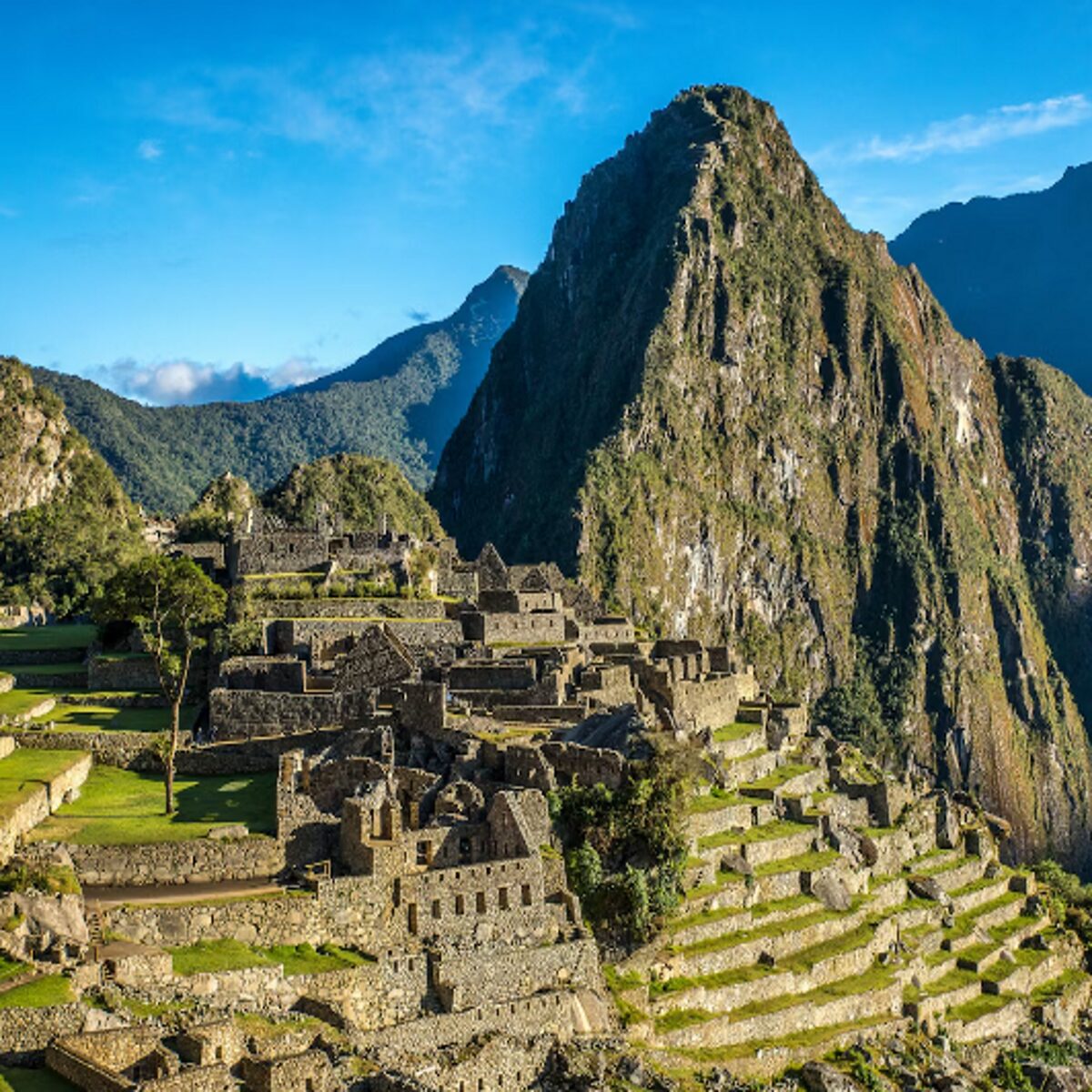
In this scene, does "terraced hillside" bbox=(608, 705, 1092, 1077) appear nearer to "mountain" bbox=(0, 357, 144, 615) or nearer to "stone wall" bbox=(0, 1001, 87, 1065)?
"stone wall" bbox=(0, 1001, 87, 1065)

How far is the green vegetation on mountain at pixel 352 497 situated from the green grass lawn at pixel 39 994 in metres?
78.4

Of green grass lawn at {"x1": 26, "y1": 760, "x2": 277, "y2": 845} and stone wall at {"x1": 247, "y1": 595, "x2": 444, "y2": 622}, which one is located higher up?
stone wall at {"x1": 247, "y1": 595, "x2": 444, "y2": 622}

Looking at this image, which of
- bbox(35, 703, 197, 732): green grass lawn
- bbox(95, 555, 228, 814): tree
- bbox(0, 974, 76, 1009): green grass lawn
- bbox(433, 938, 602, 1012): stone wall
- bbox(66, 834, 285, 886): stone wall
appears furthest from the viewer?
bbox(95, 555, 228, 814): tree

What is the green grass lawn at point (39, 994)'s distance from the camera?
72.5 feet

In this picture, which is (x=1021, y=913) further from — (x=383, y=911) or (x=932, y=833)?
(x=383, y=911)

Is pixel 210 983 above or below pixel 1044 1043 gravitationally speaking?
above

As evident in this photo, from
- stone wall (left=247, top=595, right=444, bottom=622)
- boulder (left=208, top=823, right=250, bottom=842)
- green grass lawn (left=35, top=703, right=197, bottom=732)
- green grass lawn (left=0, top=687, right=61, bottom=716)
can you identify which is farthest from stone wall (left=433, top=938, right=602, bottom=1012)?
stone wall (left=247, top=595, right=444, bottom=622)

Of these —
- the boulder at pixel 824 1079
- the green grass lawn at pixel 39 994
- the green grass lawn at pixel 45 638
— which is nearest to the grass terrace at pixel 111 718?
the green grass lawn at pixel 45 638

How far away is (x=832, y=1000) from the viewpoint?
4216cm

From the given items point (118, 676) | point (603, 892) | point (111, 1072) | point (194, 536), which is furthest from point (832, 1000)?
point (194, 536)

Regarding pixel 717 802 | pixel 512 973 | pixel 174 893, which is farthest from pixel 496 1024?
pixel 717 802

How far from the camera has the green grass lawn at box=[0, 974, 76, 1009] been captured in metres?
22.1

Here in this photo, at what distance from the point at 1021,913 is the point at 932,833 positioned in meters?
4.78

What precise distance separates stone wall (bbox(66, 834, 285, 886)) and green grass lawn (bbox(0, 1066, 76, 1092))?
327 inches
